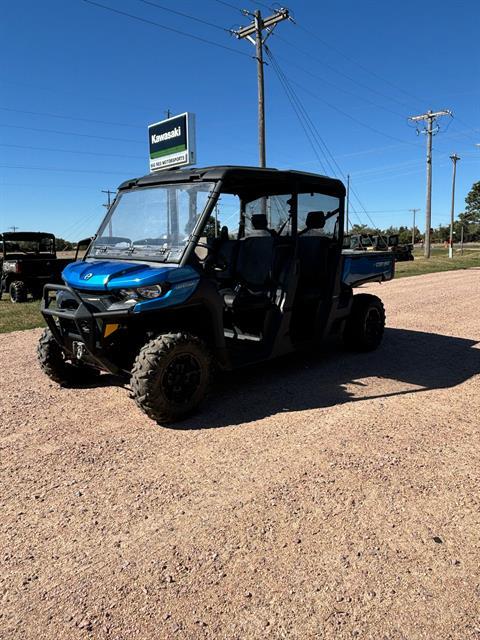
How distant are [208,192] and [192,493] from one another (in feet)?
8.98

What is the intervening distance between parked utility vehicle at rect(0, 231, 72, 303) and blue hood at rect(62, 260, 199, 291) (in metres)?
10.0

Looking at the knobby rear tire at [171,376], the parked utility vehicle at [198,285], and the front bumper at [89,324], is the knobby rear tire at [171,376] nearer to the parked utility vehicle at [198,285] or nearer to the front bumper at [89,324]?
the parked utility vehicle at [198,285]

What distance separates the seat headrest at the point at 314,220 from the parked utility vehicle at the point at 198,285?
0.6 inches

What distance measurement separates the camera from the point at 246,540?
2684 millimetres

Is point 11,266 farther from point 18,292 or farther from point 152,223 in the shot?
point 152,223

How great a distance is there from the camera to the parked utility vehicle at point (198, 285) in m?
4.14

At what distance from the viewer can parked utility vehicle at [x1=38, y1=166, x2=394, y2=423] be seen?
4.14 metres

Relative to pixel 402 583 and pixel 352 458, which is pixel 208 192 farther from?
pixel 402 583

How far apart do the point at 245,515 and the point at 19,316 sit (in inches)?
375

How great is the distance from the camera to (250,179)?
491cm

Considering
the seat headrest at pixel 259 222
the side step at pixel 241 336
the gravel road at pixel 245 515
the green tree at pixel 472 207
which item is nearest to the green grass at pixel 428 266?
the seat headrest at pixel 259 222

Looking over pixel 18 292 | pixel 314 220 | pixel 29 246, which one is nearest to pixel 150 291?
pixel 314 220

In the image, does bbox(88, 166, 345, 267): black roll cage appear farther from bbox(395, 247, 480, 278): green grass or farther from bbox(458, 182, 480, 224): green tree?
bbox(458, 182, 480, 224): green tree

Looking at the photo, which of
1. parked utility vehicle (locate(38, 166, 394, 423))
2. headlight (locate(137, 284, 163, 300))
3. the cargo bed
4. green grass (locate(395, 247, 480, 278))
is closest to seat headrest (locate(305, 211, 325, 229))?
parked utility vehicle (locate(38, 166, 394, 423))
